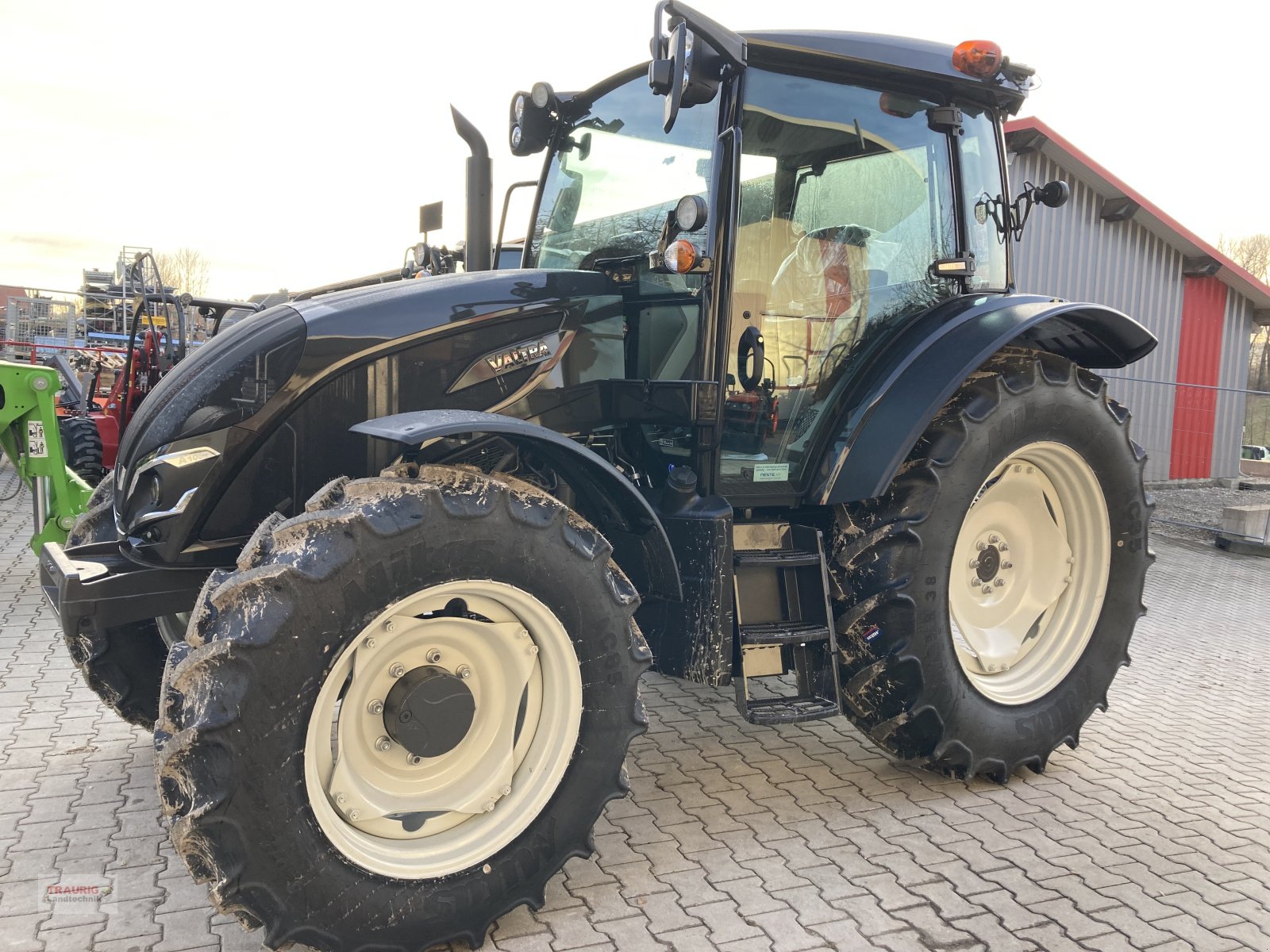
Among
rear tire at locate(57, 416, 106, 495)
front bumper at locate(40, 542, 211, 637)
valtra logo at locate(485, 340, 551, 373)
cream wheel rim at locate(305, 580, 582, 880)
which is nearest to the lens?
cream wheel rim at locate(305, 580, 582, 880)

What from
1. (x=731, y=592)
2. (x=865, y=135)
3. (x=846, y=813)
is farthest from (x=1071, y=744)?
(x=865, y=135)

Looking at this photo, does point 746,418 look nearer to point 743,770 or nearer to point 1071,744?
point 743,770

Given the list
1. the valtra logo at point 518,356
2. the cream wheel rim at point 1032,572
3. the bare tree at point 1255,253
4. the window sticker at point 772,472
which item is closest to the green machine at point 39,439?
the valtra logo at point 518,356

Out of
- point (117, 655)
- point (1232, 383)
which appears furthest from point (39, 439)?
point (1232, 383)

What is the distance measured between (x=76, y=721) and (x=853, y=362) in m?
3.39

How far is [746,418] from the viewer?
137 inches

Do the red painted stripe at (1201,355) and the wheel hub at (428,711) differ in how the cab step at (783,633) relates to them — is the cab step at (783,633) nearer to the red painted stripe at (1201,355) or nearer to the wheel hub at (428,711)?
the wheel hub at (428,711)

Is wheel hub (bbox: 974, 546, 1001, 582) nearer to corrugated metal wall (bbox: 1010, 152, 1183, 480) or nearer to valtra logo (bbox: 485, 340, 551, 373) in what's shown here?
valtra logo (bbox: 485, 340, 551, 373)

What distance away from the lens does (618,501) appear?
3076mm

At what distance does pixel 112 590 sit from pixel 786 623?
6.71 feet

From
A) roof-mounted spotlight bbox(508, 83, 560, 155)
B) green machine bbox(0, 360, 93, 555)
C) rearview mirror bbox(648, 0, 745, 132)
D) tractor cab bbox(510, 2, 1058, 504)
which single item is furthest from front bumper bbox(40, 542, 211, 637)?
green machine bbox(0, 360, 93, 555)

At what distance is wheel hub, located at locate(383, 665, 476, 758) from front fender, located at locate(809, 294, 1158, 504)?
1.49 m

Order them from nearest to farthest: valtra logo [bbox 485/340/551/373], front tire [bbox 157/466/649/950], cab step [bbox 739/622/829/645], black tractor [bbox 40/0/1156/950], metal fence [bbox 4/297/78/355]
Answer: front tire [bbox 157/466/649/950], black tractor [bbox 40/0/1156/950], valtra logo [bbox 485/340/551/373], cab step [bbox 739/622/829/645], metal fence [bbox 4/297/78/355]

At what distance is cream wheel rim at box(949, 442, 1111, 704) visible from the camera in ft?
12.8
